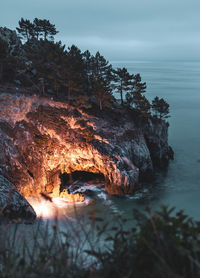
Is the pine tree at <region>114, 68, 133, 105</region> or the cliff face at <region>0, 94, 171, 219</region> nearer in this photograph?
the cliff face at <region>0, 94, 171, 219</region>

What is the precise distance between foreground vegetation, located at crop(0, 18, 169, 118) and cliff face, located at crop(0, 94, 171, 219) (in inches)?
158

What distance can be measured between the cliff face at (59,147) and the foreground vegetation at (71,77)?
4.01 m

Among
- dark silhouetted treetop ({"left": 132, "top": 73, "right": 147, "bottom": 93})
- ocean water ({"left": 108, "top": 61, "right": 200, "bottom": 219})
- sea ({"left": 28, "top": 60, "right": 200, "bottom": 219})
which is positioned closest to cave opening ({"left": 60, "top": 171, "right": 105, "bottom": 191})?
sea ({"left": 28, "top": 60, "right": 200, "bottom": 219})

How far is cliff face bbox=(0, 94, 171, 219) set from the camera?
77.6 feet

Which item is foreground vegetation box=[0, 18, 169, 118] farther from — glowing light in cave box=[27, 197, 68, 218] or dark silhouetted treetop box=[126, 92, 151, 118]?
glowing light in cave box=[27, 197, 68, 218]

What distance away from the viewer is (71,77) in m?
32.8

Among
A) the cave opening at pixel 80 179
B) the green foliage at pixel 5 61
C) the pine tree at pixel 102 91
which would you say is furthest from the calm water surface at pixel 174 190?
the green foliage at pixel 5 61

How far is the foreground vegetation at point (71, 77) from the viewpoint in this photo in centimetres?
3309

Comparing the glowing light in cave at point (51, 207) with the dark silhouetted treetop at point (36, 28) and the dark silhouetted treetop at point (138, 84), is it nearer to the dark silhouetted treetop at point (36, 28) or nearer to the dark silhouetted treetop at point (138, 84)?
the dark silhouetted treetop at point (138, 84)

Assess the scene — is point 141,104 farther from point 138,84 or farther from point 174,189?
point 174,189

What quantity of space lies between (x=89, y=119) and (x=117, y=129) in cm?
390

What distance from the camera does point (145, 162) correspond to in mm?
30500

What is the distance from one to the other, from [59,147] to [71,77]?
37.3ft

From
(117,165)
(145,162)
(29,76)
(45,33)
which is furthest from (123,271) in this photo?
(45,33)
